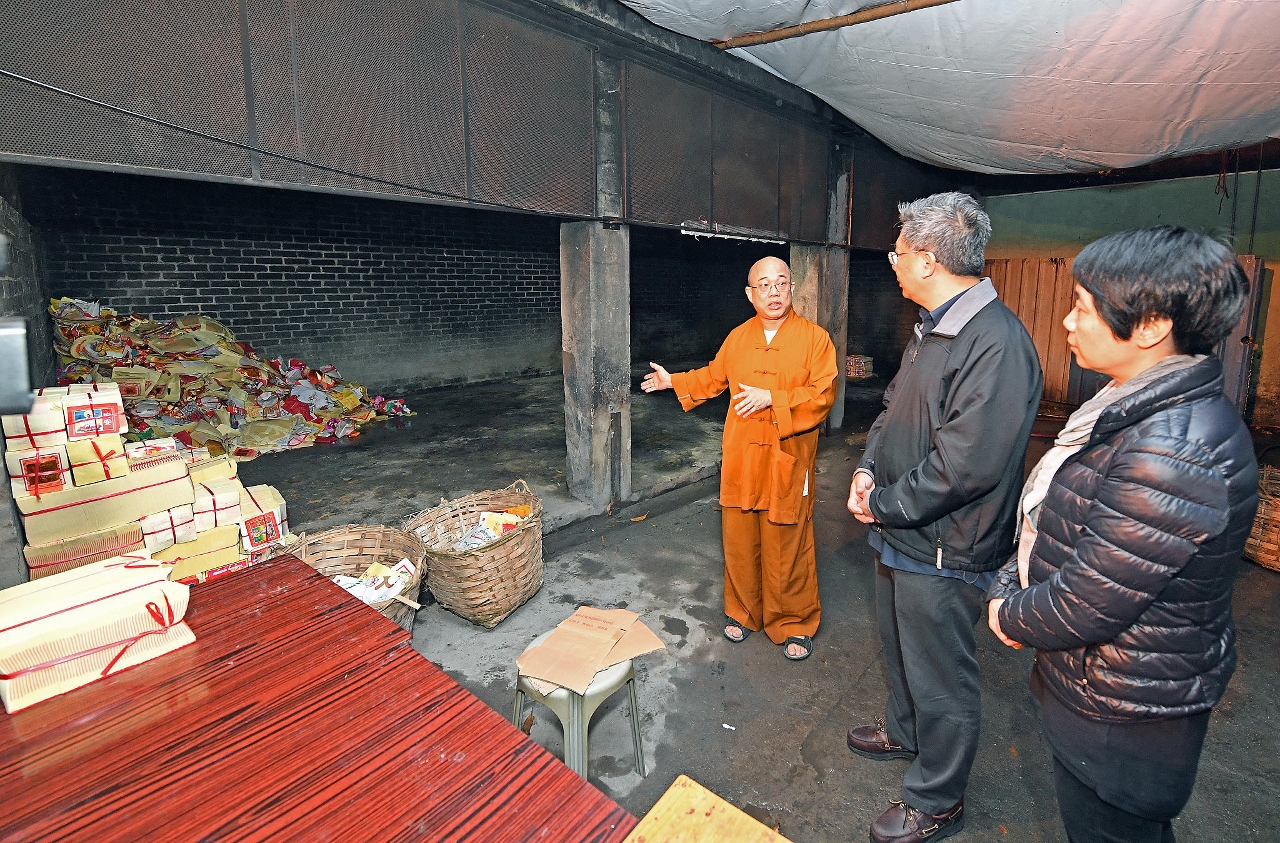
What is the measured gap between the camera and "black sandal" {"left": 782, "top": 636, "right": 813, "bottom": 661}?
116 inches

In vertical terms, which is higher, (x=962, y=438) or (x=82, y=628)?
(x=962, y=438)

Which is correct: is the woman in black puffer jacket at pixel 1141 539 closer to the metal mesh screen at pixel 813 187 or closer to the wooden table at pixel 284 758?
the wooden table at pixel 284 758

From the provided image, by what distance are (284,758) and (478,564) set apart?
6.47 feet

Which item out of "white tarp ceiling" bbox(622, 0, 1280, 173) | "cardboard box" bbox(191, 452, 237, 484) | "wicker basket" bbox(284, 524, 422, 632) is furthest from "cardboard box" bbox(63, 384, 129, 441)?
"white tarp ceiling" bbox(622, 0, 1280, 173)

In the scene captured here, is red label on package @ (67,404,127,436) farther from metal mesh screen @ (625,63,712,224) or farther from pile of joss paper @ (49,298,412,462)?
pile of joss paper @ (49,298,412,462)

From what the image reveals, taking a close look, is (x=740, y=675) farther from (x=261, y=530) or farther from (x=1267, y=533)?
(x=1267, y=533)

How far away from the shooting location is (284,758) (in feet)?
3.44

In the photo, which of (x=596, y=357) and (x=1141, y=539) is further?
(x=596, y=357)

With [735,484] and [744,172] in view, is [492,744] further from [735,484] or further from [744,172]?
[744,172]

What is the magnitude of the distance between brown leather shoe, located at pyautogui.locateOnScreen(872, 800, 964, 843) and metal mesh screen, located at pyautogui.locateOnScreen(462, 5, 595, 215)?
10.4 ft

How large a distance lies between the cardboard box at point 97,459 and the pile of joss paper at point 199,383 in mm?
3528

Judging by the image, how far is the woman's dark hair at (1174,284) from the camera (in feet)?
3.84

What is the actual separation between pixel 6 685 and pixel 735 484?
2442mm

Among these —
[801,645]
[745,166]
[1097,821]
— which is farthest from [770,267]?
[745,166]
